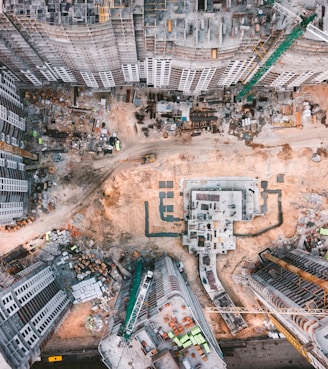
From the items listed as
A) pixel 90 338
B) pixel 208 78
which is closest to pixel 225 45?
pixel 208 78

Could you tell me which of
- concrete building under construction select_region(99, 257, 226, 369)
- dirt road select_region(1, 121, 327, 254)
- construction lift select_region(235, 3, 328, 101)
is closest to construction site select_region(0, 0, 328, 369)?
dirt road select_region(1, 121, 327, 254)

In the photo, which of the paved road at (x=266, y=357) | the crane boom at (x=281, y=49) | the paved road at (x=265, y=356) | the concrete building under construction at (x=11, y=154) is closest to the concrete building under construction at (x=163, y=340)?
the paved road at (x=265, y=356)

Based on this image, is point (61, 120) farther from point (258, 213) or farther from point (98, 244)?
point (258, 213)

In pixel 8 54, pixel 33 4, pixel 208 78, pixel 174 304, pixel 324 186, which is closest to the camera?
pixel 33 4

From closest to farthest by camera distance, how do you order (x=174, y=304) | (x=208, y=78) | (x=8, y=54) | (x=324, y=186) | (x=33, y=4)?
(x=33, y=4) < (x=174, y=304) < (x=8, y=54) < (x=208, y=78) < (x=324, y=186)

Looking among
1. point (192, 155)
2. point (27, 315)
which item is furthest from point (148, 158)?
point (27, 315)

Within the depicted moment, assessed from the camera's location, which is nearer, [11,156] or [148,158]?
[11,156]

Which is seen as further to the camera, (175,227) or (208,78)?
(175,227)

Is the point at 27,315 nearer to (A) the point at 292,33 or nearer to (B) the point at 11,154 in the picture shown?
(B) the point at 11,154
